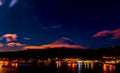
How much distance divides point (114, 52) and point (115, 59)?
167 inches

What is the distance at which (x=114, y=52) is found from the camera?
185 meters

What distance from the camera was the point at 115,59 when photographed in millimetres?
186250
